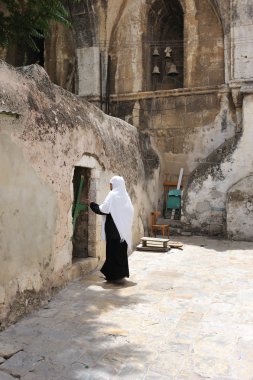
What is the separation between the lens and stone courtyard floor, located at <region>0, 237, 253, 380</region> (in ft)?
9.84

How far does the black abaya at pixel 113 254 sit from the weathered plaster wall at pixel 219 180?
4.27 meters

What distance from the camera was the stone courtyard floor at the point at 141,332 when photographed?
3.00 meters

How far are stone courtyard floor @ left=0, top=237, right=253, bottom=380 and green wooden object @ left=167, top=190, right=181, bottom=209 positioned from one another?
4.24 meters

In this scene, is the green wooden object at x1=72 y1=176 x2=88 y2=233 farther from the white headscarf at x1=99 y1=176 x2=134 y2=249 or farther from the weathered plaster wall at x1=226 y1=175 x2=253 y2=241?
the weathered plaster wall at x1=226 y1=175 x2=253 y2=241

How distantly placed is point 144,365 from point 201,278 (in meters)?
2.88

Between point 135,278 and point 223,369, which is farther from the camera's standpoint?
point 135,278

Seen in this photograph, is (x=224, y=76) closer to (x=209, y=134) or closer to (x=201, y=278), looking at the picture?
(x=209, y=134)

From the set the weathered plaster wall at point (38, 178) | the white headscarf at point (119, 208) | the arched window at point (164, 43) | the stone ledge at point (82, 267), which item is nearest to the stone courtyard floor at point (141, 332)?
the stone ledge at point (82, 267)

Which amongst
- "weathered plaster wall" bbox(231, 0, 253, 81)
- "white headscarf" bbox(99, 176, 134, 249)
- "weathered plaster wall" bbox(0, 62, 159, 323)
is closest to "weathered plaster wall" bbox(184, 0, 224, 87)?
"weathered plaster wall" bbox(231, 0, 253, 81)

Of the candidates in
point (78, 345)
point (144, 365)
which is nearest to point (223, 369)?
point (144, 365)

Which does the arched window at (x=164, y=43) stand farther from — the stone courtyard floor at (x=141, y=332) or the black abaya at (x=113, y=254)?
the stone courtyard floor at (x=141, y=332)

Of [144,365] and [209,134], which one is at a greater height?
[209,134]

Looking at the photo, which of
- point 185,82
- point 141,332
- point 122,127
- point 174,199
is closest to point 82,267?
point 141,332

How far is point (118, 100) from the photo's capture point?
444 inches
